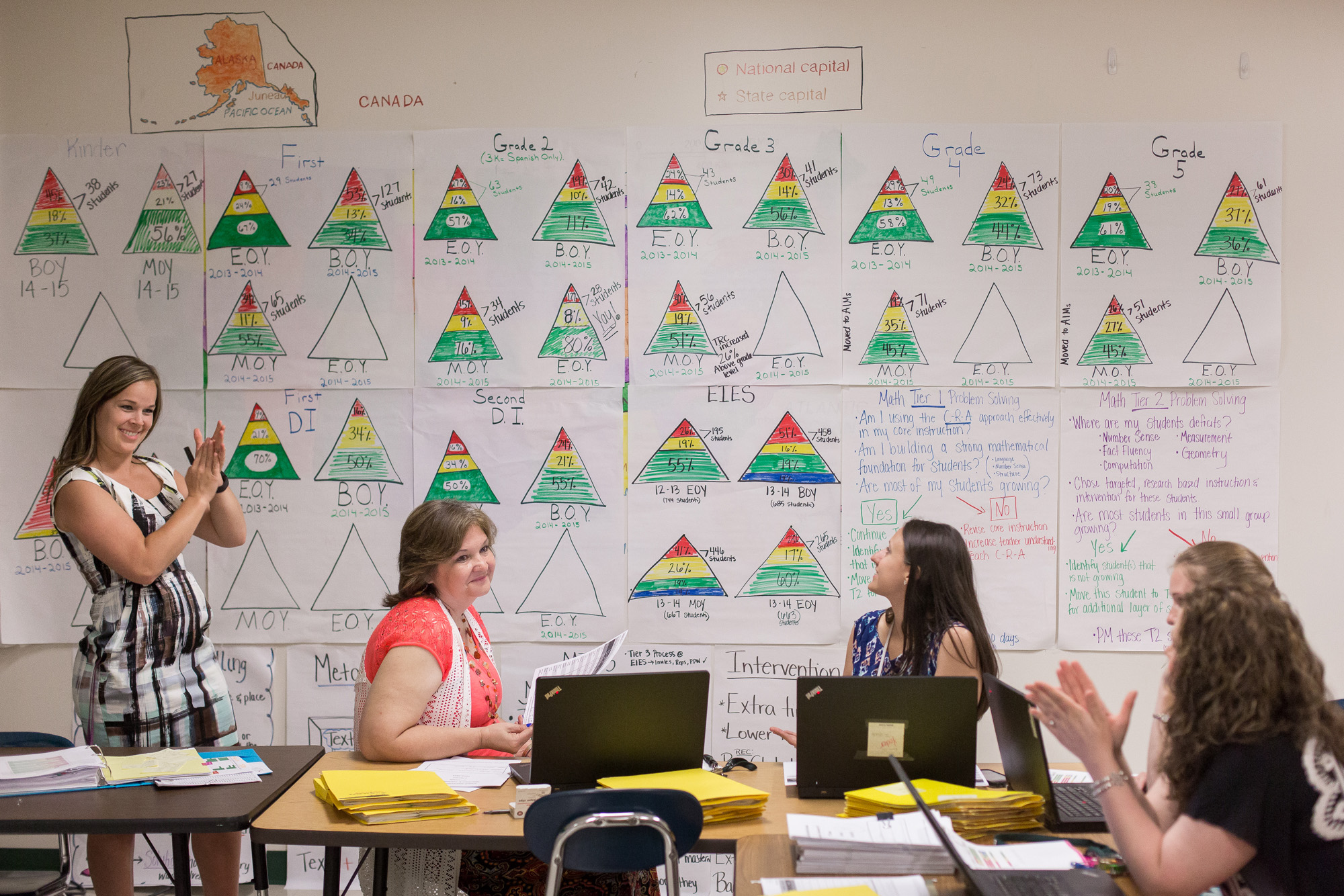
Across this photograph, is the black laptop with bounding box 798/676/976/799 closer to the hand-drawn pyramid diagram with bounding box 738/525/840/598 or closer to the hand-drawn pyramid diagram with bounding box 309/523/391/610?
the hand-drawn pyramid diagram with bounding box 738/525/840/598

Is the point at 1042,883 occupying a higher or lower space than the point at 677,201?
lower

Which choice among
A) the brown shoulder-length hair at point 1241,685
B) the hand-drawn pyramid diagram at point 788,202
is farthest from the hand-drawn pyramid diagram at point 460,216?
the brown shoulder-length hair at point 1241,685

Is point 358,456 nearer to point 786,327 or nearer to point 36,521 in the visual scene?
point 36,521

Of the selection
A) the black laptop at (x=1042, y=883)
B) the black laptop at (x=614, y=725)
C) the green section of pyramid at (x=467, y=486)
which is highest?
the green section of pyramid at (x=467, y=486)

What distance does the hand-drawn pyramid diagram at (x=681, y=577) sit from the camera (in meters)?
3.76

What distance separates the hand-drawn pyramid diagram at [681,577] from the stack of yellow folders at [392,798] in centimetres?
156

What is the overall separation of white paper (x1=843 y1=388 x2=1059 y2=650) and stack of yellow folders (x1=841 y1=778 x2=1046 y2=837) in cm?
158

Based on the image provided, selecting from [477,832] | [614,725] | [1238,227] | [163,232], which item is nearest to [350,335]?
[163,232]

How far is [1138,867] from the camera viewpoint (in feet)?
5.50

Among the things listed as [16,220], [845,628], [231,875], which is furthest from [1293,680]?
[16,220]

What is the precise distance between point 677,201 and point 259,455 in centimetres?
192

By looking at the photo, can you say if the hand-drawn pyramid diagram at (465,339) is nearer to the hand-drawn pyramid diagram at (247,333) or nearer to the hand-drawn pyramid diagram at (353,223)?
the hand-drawn pyramid diagram at (353,223)

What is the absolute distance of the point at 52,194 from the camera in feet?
12.9

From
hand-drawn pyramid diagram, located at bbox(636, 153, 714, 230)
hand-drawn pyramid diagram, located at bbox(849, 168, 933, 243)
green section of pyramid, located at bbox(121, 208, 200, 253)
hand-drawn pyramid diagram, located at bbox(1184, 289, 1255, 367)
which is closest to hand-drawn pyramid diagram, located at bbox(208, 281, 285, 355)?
green section of pyramid, located at bbox(121, 208, 200, 253)
